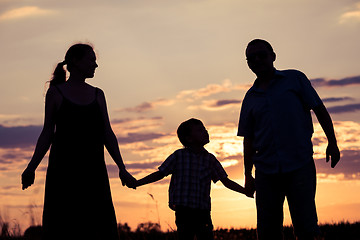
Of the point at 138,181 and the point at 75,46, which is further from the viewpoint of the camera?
the point at 138,181

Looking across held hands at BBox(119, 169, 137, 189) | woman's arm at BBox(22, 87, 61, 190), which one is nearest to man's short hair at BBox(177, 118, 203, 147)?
held hands at BBox(119, 169, 137, 189)

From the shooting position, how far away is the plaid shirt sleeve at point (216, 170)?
6.99 m

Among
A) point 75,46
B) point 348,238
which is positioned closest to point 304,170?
point 75,46

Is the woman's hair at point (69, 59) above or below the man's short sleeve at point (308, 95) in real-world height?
above

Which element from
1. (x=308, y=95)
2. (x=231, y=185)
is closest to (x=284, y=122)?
(x=308, y=95)

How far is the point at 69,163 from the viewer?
5.83 m

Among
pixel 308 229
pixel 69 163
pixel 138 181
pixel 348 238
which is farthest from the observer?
pixel 348 238

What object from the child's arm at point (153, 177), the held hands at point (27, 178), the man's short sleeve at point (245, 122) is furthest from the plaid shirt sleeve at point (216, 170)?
the held hands at point (27, 178)

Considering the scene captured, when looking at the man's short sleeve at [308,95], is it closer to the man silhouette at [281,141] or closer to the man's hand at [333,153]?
the man silhouette at [281,141]

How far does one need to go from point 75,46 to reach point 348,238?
6448mm

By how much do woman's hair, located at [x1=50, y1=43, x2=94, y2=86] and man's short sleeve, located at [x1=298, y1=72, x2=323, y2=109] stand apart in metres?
2.23

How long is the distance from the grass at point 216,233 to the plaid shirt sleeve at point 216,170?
7.21 ft

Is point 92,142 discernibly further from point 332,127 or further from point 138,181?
point 332,127

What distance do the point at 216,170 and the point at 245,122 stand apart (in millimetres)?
1302
